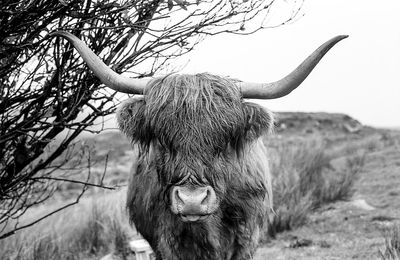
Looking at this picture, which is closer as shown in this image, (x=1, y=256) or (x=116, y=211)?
(x=1, y=256)

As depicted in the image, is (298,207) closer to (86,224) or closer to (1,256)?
(86,224)

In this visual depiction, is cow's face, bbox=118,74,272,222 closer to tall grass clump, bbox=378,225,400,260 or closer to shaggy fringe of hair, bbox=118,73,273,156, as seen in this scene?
shaggy fringe of hair, bbox=118,73,273,156

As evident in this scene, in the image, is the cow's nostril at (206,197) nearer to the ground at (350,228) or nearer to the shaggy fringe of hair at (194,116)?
the shaggy fringe of hair at (194,116)

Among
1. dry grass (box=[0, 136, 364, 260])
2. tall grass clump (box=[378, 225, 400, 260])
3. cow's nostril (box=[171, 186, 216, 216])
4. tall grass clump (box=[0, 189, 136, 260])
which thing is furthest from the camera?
dry grass (box=[0, 136, 364, 260])

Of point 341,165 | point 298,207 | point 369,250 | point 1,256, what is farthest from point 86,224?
point 341,165

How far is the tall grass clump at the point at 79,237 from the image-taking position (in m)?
6.54

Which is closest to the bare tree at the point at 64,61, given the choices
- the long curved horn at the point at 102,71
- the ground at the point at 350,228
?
the long curved horn at the point at 102,71

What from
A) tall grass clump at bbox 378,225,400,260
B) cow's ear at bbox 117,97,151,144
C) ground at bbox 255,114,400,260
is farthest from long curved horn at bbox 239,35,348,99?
ground at bbox 255,114,400,260

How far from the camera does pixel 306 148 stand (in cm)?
1048

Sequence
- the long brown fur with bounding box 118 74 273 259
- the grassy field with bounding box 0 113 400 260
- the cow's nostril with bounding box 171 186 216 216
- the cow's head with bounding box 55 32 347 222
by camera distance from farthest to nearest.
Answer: the grassy field with bounding box 0 113 400 260, the long brown fur with bounding box 118 74 273 259, the cow's head with bounding box 55 32 347 222, the cow's nostril with bounding box 171 186 216 216

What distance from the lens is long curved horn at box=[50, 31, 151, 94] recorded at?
3.64 m

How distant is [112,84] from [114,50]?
0.61m

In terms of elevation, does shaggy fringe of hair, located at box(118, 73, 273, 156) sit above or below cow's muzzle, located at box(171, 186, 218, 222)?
above

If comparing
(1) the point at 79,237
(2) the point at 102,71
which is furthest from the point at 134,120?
(1) the point at 79,237
